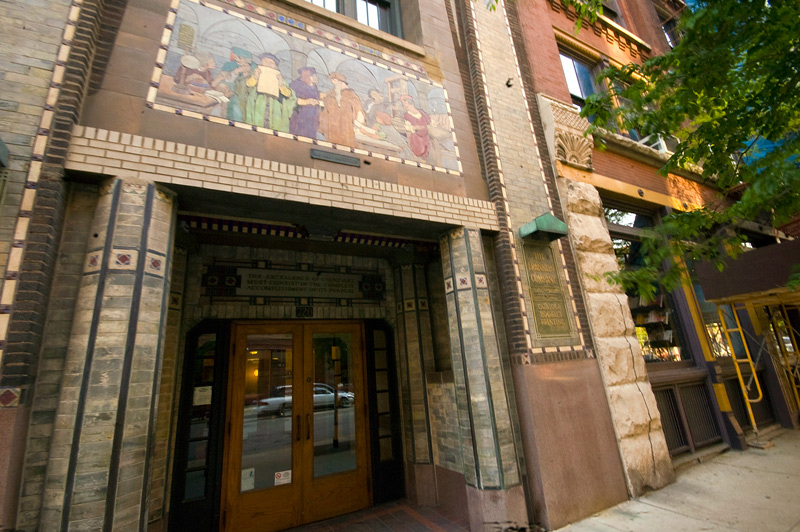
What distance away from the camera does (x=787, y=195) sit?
11.7 ft

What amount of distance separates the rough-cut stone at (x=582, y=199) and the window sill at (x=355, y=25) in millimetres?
3247

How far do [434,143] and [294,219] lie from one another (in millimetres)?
2323

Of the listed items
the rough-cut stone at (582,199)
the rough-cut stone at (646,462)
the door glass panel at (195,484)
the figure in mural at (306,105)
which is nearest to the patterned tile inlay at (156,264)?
the figure in mural at (306,105)

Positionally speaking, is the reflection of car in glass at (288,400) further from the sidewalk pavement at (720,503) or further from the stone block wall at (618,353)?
the stone block wall at (618,353)

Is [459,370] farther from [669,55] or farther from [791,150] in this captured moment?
[669,55]

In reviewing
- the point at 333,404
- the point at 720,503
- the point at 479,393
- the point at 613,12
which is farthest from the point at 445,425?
the point at 613,12

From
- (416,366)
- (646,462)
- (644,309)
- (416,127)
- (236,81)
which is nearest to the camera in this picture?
(236,81)

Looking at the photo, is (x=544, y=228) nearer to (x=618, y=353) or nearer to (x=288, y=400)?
(x=618, y=353)

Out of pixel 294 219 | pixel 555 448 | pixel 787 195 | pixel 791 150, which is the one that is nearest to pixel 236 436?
pixel 294 219

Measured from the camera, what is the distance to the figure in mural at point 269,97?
399cm

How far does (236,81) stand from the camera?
13.1 ft

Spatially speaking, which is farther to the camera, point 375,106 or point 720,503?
point 375,106

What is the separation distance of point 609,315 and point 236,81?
5.97 meters

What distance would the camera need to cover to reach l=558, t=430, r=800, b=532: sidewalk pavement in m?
3.84
